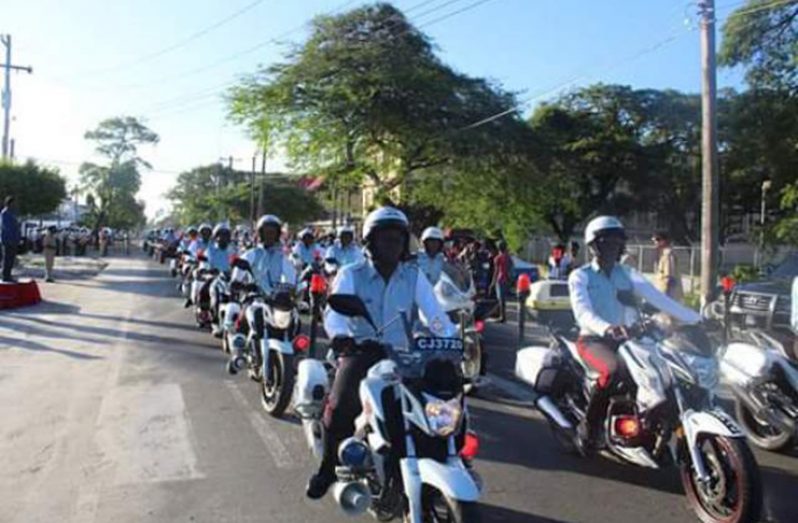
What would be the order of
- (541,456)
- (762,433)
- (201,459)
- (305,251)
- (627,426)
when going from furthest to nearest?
(305,251), (762,433), (541,456), (201,459), (627,426)

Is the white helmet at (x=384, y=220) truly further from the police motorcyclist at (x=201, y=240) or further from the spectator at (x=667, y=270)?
the police motorcyclist at (x=201, y=240)

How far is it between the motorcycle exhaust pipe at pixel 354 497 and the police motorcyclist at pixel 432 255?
20.2ft

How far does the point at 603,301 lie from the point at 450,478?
283 cm

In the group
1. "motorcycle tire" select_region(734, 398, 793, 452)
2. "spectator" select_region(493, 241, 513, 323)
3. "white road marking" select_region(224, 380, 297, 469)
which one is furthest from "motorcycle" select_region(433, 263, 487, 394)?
"spectator" select_region(493, 241, 513, 323)

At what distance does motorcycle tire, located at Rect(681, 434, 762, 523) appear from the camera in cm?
474

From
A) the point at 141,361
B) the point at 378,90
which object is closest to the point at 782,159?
the point at 378,90

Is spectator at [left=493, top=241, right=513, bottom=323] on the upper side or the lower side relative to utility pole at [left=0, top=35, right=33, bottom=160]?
lower

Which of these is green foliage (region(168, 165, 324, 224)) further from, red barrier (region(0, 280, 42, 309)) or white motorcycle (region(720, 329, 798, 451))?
white motorcycle (region(720, 329, 798, 451))

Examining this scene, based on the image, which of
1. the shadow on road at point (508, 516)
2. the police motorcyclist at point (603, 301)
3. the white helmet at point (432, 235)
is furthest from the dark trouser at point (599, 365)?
the white helmet at point (432, 235)

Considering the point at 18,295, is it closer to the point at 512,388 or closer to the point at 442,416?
the point at 512,388

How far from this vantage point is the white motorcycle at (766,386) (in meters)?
6.43

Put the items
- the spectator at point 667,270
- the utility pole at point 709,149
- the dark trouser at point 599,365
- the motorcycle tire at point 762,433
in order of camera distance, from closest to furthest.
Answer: the dark trouser at point 599,365
the motorcycle tire at point 762,433
the spectator at point 667,270
the utility pole at point 709,149

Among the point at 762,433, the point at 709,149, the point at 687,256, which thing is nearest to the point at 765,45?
the point at 709,149

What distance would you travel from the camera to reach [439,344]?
4.26 metres
